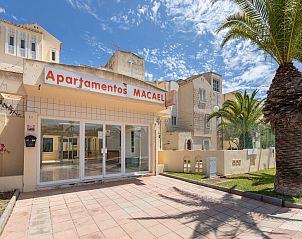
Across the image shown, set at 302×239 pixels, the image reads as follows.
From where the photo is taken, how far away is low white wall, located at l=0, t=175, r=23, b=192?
733cm

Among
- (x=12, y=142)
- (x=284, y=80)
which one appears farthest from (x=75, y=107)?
(x=284, y=80)

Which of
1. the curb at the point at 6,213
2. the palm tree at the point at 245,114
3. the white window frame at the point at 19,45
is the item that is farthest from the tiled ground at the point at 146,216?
the white window frame at the point at 19,45

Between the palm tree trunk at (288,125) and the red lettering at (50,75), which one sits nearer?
the palm tree trunk at (288,125)

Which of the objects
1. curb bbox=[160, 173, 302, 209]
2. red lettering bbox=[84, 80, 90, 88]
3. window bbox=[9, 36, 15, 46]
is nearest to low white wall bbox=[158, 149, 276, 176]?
curb bbox=[160, 173, 302, 209]

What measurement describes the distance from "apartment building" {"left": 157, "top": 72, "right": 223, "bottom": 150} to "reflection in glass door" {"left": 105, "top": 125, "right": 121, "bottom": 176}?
12995 mm

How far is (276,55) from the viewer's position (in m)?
7.45

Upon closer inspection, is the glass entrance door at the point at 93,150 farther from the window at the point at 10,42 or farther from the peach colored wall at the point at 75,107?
the window at the point at 10,42

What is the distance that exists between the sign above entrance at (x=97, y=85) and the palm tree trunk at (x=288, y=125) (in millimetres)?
4911

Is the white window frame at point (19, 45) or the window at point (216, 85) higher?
the white window frame at point (19, 45)

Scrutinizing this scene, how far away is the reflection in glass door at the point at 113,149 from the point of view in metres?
9.90

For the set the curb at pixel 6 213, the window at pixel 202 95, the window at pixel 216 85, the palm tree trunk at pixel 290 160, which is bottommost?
the curb at pixel 6 213

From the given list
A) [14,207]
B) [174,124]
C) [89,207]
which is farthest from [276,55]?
[174,124]

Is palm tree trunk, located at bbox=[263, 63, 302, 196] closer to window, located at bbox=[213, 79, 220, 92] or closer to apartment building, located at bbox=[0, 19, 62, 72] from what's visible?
window, located at bbox=[213, 79, 220, 92]

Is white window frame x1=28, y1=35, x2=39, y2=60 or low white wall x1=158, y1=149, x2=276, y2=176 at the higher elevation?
white window frame x1=28, y1=35, x2=39, y2=60
